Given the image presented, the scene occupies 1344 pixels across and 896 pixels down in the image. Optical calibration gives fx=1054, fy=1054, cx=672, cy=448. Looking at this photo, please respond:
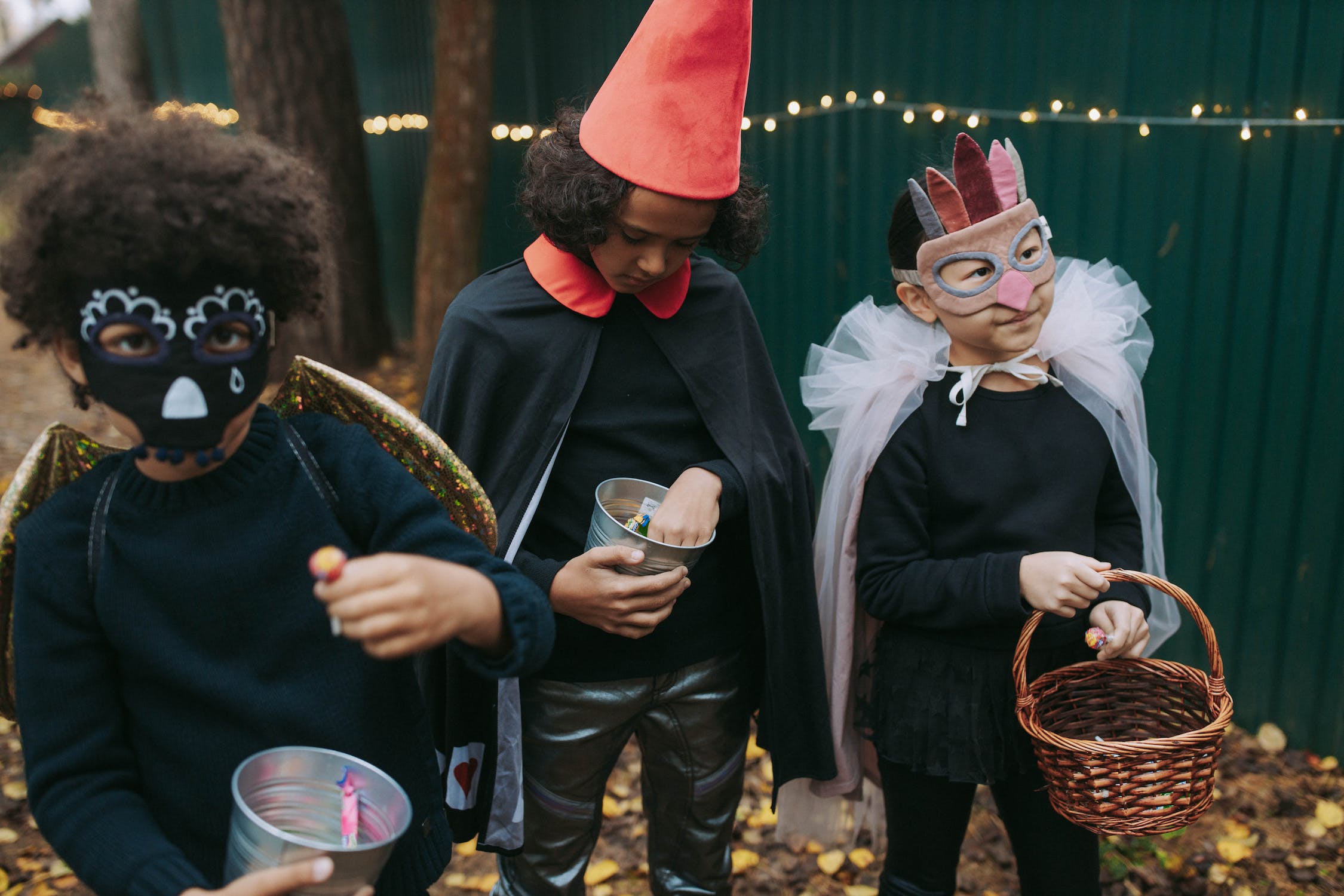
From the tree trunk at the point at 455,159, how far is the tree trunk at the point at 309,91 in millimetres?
686

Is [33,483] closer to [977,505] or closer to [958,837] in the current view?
[977,505]

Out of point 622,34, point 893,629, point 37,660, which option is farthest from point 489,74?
point 37,660

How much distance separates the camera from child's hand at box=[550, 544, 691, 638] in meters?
2.12

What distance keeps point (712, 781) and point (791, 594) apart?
52 cm

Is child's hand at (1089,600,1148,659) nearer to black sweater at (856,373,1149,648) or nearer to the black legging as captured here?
black sweater at (856,373,1149,648)

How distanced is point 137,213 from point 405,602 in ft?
2.21

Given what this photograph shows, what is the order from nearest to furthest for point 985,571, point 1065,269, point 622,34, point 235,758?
point 235,758
point 985,571
point 1065,269
point 622,34

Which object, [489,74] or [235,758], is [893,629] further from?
[489,74]

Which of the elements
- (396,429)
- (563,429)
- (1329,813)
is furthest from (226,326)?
(1329,813)

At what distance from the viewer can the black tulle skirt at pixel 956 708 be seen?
2461mm

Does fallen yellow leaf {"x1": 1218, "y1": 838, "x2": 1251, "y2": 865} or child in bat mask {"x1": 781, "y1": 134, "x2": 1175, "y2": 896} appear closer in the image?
child in bat mask {"x1": 781, "y1": 134, "x2": 1175, "y2": 896}

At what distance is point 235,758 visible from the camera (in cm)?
170

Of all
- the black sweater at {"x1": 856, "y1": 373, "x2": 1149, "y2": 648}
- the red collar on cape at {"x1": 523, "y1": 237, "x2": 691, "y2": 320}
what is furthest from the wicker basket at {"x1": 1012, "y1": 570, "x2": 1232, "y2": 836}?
the red collar on cape at {"x1": 523, "y1": 237, "x2": 691, "y2": 320}

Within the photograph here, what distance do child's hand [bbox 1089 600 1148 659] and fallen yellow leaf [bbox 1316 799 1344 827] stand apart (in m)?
1.87
